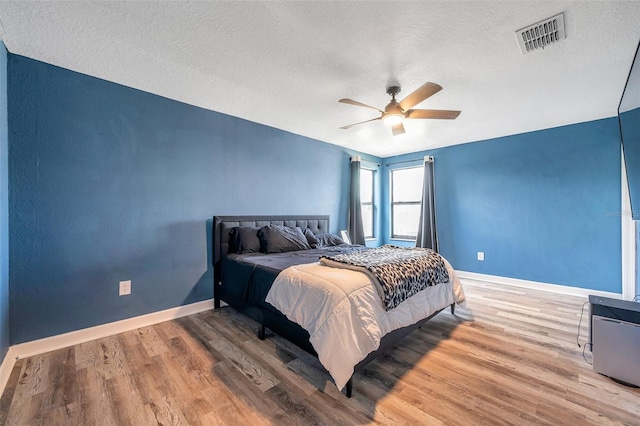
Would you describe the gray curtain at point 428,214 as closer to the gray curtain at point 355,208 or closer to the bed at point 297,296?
the gray curtain at point 355,208

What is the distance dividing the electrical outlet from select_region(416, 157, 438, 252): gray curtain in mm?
4443

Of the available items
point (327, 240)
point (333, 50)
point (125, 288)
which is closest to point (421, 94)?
point (333, 50)

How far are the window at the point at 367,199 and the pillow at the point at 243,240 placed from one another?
2.97 meters

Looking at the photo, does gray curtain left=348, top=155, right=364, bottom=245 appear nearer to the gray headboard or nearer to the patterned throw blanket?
the gray headboard

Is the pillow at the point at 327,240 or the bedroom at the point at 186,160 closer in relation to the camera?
the bedroom at the point at 186,160

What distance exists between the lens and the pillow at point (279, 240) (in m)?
3.11

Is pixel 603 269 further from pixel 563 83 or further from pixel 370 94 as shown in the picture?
pixel 370 94

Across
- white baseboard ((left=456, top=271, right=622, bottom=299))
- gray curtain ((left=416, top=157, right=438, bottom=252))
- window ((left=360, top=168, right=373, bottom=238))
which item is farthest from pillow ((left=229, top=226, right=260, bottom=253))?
white baseboard ((left=456, top=271, right=622, bottom=299))

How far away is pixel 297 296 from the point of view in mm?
1875

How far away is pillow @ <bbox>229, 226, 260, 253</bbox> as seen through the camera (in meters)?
3.06

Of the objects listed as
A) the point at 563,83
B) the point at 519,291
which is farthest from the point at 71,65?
the point at 519,291

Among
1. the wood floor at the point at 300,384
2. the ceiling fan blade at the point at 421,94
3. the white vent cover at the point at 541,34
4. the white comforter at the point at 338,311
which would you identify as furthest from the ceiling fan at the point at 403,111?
the wood floor at the point at 300,384

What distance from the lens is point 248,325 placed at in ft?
8.75

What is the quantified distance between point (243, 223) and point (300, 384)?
2110 mm
